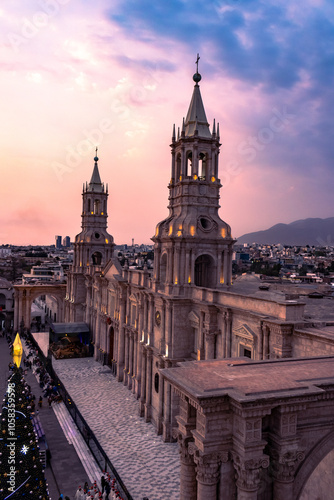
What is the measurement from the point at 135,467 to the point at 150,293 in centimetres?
1105

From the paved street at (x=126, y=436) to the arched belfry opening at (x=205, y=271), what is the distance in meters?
10.5

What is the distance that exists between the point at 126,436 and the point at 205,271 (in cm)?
1212

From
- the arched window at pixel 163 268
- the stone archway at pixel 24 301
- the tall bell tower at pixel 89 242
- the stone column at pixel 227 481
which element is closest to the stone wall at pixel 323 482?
the stone column at pixel 227 481

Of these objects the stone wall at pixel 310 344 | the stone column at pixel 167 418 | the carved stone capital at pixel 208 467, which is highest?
the stone wall at pixel 310 344

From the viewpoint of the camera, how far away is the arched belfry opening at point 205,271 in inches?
1071

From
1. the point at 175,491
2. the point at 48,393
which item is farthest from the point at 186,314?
the point at 48,393

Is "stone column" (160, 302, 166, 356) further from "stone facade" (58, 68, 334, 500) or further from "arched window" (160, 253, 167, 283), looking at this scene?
"arched window" (160, 253, 167, 283)

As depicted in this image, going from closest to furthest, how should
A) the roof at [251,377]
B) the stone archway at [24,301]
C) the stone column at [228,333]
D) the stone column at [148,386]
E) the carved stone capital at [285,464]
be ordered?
the roof at [251,377]
the carved stone capital at [285,464]
the stone column at [228,333]
the stone column at [148,386]
the stone archway at [24,301]

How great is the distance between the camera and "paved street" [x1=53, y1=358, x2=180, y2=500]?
66.1 ft

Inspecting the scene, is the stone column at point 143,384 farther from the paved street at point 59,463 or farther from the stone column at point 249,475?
the stone column at point 249,475

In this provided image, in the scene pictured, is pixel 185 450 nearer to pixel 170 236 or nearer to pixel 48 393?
pixel 170 236

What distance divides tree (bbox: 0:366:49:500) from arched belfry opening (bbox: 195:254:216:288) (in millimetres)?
14235

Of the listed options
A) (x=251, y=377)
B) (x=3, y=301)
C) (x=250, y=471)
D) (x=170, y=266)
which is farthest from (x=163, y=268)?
(x=3, y=301)

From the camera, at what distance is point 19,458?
15.4 meters
